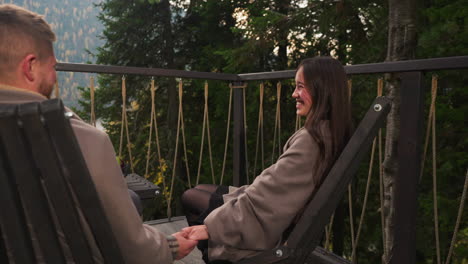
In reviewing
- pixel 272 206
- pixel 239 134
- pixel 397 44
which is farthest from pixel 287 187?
pixel 397 44

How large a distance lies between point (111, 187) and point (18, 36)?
0.43m

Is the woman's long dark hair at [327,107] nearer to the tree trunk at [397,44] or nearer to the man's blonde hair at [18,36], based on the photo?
the man's blonde hair at [18,36]

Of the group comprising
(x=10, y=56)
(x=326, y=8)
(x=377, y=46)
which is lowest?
(x=10, y=56)

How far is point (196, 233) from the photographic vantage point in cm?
161

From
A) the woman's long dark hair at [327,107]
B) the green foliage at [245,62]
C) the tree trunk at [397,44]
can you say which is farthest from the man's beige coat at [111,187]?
the green foliage at [245,62]

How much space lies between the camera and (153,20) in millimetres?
12281

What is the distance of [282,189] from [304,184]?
9 centimetres

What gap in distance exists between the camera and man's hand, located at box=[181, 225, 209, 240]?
5.22ft

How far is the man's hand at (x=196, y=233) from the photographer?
1.59 m

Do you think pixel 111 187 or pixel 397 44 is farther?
pixel 397 44

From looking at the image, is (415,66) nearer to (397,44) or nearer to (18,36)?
(18,36)

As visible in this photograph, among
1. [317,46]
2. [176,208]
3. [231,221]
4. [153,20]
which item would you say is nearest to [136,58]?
[153,20]

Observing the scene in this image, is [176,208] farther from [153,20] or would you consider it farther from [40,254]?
[40,254]

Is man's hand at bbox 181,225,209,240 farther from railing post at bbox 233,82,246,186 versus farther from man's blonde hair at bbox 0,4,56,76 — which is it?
railing post at bbox 233,82,246,186
